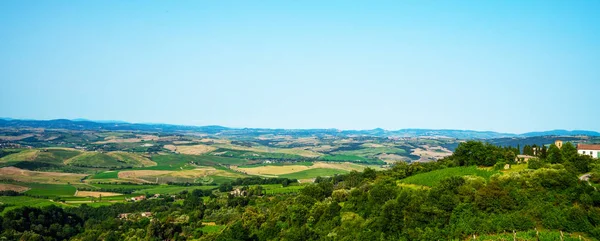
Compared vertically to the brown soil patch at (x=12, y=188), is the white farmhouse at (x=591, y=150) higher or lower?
higher

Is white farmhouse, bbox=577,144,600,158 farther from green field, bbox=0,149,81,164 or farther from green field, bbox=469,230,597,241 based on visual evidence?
green field, bbox=0,149,81,164

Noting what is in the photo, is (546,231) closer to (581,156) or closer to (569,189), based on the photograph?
(569,189)

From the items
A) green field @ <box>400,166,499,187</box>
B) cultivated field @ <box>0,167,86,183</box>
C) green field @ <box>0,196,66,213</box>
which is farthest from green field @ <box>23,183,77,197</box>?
green field @ <box>400,166,499,187</box>

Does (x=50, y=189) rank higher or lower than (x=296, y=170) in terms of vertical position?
lower

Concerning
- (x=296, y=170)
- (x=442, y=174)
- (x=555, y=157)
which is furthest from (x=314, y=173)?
(x=555, y=157)

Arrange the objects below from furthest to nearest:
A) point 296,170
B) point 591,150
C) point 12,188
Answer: point 296,170 → point 12,188 → point 591,150

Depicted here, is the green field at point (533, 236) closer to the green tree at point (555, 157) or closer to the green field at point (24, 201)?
the green tree at point (555, 157)

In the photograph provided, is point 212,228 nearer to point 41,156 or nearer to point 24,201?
point 24,201

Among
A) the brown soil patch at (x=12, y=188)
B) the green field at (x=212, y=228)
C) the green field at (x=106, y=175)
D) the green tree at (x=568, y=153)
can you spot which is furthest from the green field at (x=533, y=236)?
the green field at (x=106, y=175)

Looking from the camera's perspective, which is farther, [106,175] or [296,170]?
[296,170]

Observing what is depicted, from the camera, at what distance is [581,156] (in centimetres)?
5325

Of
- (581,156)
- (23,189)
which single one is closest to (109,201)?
(23,189)

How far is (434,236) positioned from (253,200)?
58648 mm

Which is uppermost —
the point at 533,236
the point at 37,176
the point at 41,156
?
the point at 533,236
